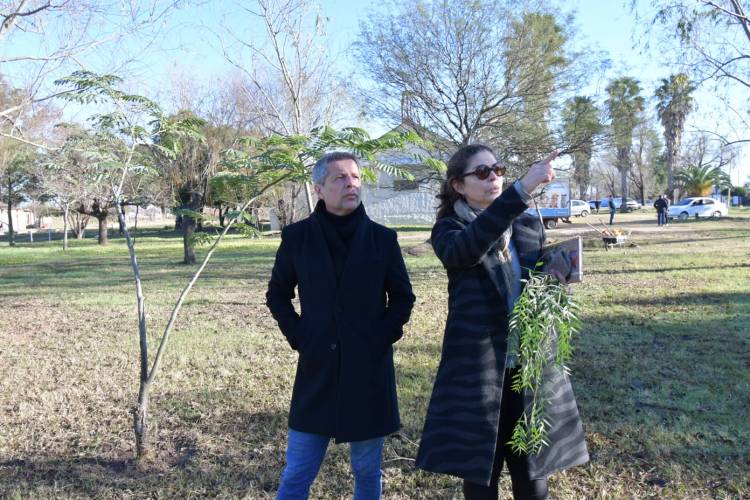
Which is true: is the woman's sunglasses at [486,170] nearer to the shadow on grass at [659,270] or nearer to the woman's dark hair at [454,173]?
the woman's dark hair at [454,173]

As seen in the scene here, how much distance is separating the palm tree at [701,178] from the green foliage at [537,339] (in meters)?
59.2

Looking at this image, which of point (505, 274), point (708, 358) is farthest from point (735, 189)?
point (505, 274)

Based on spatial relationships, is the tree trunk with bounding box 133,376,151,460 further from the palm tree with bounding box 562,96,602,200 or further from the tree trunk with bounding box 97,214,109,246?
the tree trunk with bounding box 97,214,109,246

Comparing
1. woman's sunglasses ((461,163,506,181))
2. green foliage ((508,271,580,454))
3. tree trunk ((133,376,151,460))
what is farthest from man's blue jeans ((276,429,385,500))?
tree trunk ((133,376,151,460))

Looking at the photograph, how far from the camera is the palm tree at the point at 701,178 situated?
53.8m

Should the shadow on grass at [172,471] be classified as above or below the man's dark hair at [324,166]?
below

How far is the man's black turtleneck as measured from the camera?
2512mm

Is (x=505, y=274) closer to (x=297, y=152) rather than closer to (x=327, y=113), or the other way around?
(x=297, y=152)

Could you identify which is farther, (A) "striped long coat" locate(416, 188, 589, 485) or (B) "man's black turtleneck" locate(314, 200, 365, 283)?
(B) "man's black turtleneck" locate(314, 200, 365, 283)

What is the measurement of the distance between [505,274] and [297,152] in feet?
7.48

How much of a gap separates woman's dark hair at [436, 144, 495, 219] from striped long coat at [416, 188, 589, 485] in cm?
16

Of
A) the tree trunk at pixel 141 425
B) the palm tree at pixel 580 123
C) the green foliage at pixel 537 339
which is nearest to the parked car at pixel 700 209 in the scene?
the palm tree at pixel 580 123

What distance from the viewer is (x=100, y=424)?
4.55 meters

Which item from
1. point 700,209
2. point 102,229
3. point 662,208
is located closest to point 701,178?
point 700,209
